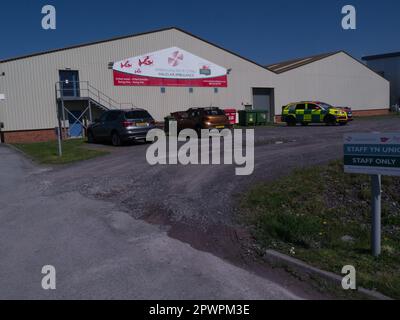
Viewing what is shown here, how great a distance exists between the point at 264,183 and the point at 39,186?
220 inches

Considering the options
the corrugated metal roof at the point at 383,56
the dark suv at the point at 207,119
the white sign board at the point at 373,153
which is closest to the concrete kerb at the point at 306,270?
the white sign board at the point at 373,153

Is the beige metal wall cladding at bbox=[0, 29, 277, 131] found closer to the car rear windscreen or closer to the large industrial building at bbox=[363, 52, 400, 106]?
the car rear windscreen

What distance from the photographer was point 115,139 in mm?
18547

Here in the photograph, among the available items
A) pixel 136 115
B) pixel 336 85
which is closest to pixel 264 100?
pixel 336 85

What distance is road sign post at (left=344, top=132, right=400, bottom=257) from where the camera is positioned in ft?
15.3

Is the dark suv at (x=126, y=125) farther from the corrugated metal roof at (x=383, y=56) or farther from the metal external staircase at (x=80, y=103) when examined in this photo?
the corrugated metal roof at (x=383, y=56)

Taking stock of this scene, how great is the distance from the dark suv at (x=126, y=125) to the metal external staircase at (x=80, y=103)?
28.3 feet

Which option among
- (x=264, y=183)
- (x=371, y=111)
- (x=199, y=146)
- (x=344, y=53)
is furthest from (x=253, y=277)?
(x=371, y=111)

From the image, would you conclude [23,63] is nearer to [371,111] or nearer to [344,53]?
[344,53]

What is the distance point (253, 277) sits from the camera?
15.0 feet

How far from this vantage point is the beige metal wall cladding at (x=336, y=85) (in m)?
38.7

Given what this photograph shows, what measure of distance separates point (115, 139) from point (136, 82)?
12.0m

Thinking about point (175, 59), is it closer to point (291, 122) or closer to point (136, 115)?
point (291, 122)

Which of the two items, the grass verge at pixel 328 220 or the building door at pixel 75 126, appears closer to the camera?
the grass verge at pixel 328 220
